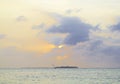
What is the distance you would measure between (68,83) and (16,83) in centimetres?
1198

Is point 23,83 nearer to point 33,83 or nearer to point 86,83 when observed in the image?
point 33,83

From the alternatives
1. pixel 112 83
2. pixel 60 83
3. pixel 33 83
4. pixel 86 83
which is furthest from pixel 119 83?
pixel 33 83

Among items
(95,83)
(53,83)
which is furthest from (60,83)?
(95,83)

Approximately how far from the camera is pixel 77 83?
257 feet

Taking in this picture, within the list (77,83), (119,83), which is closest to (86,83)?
(77,83)

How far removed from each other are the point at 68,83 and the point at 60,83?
1.84m

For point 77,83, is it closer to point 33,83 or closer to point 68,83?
point 68,83

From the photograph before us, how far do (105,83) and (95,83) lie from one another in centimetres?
277

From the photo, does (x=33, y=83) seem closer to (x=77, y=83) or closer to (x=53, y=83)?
(x=53, y=83)

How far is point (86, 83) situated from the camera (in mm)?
79500

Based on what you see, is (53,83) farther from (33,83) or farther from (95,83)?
(95,83)

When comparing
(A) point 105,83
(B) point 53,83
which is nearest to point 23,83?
(B) point 53,83

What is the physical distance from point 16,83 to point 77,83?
46.2 feet

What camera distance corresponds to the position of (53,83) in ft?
256
